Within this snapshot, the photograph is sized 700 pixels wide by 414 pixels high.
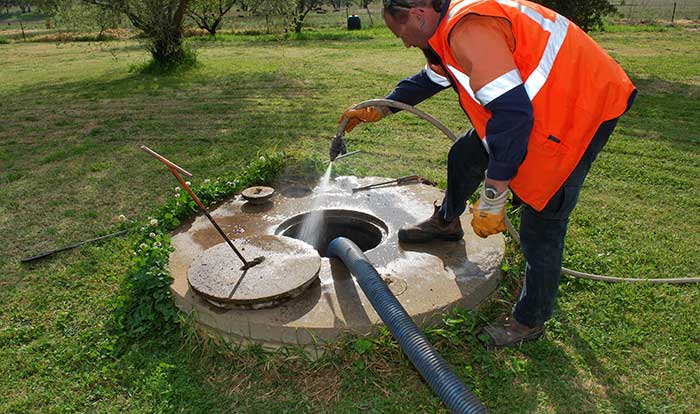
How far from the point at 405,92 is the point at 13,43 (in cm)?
2354

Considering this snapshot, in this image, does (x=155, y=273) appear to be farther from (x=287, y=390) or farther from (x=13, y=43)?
(x=13, y=43)

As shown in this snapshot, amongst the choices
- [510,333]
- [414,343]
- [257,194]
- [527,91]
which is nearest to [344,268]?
[414,343]

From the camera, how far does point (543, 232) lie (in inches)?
99.6

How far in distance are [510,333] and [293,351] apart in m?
1.14

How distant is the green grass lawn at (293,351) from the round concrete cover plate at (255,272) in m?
0.28

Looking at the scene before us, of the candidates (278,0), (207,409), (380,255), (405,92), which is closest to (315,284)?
(380,255)

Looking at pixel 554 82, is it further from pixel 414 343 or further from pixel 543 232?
pixel 414 343

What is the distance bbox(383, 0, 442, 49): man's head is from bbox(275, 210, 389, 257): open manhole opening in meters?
1.68

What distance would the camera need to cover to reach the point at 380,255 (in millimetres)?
3285

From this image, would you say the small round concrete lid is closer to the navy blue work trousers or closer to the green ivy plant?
the green ivy plant

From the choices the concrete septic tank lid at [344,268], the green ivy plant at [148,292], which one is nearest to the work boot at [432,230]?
the concrete septic tank lid at [344,268]

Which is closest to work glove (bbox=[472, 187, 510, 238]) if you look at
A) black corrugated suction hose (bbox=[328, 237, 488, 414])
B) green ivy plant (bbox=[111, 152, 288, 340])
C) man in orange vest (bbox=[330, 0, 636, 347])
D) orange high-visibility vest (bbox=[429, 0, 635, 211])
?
man in orange vest (bbox=[330, 0, 636, 347])

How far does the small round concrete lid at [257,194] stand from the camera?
3930mm

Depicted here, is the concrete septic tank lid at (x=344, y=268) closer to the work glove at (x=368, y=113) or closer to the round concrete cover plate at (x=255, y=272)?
the round concrete cover plate at (x=255, y=272)
